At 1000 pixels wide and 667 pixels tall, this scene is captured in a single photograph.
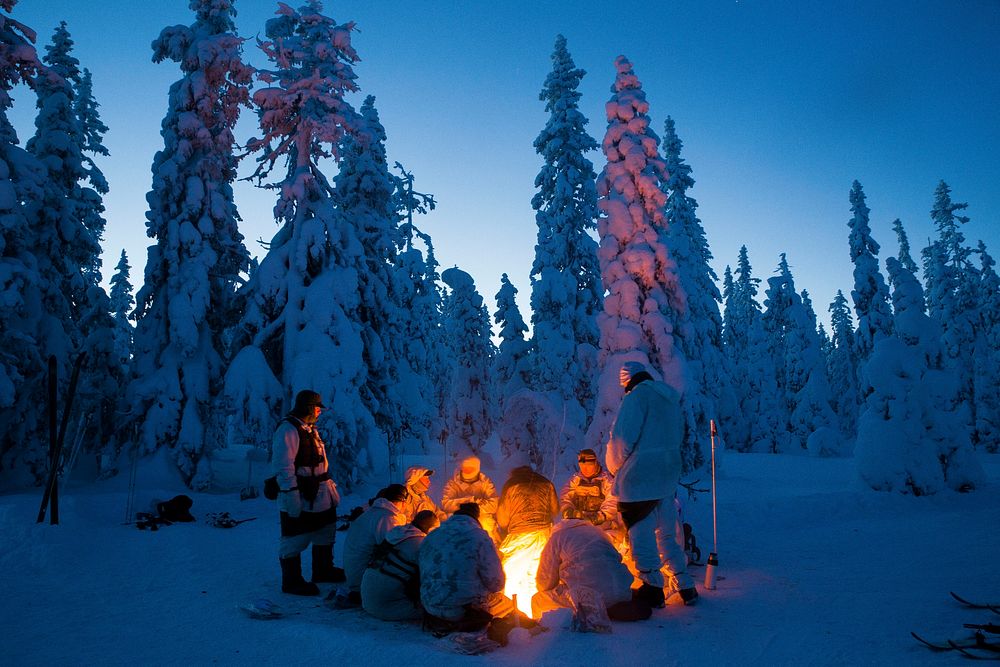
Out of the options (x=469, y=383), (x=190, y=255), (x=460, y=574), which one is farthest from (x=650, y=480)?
(x=469, y=383)

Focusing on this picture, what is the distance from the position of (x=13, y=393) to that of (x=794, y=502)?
1732 cm

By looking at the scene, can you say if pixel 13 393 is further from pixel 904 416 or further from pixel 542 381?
pixel 904 416

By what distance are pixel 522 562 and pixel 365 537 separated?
6.50 feet

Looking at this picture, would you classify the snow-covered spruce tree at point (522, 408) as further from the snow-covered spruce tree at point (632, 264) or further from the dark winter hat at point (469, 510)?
the dark winter hat at point (469, 510)

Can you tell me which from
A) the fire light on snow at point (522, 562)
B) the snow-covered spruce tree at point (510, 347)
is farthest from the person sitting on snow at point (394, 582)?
the snow-covered spruce tree at point (510, 347)

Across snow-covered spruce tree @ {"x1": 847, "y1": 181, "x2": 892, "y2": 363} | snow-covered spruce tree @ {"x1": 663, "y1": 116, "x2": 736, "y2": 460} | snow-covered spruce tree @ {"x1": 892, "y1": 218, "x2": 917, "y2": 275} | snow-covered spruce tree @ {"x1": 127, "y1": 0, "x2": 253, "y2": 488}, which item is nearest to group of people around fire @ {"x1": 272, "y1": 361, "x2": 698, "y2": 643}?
snow-covered spruce tree @ {"x1": 127, "y1": 0, "x2": 253, "y2": 488}

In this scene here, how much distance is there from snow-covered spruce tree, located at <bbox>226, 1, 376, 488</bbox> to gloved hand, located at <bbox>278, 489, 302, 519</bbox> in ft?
23.2

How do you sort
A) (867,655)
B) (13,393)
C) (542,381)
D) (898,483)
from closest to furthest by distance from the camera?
(867,655), (13,393), (898,483), (542,381)

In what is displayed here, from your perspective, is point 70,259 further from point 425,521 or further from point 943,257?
point 943,257

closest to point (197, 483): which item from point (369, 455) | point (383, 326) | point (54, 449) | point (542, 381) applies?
point (369, 455)

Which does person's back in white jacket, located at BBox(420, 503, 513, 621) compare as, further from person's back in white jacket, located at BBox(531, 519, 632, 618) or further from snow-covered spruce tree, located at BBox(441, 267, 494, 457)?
snow-covered spruce tree, located at BBox(441, 267, 494, 457)

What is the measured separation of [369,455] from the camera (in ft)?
49.3

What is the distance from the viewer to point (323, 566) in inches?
302

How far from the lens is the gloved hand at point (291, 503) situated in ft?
23.3
